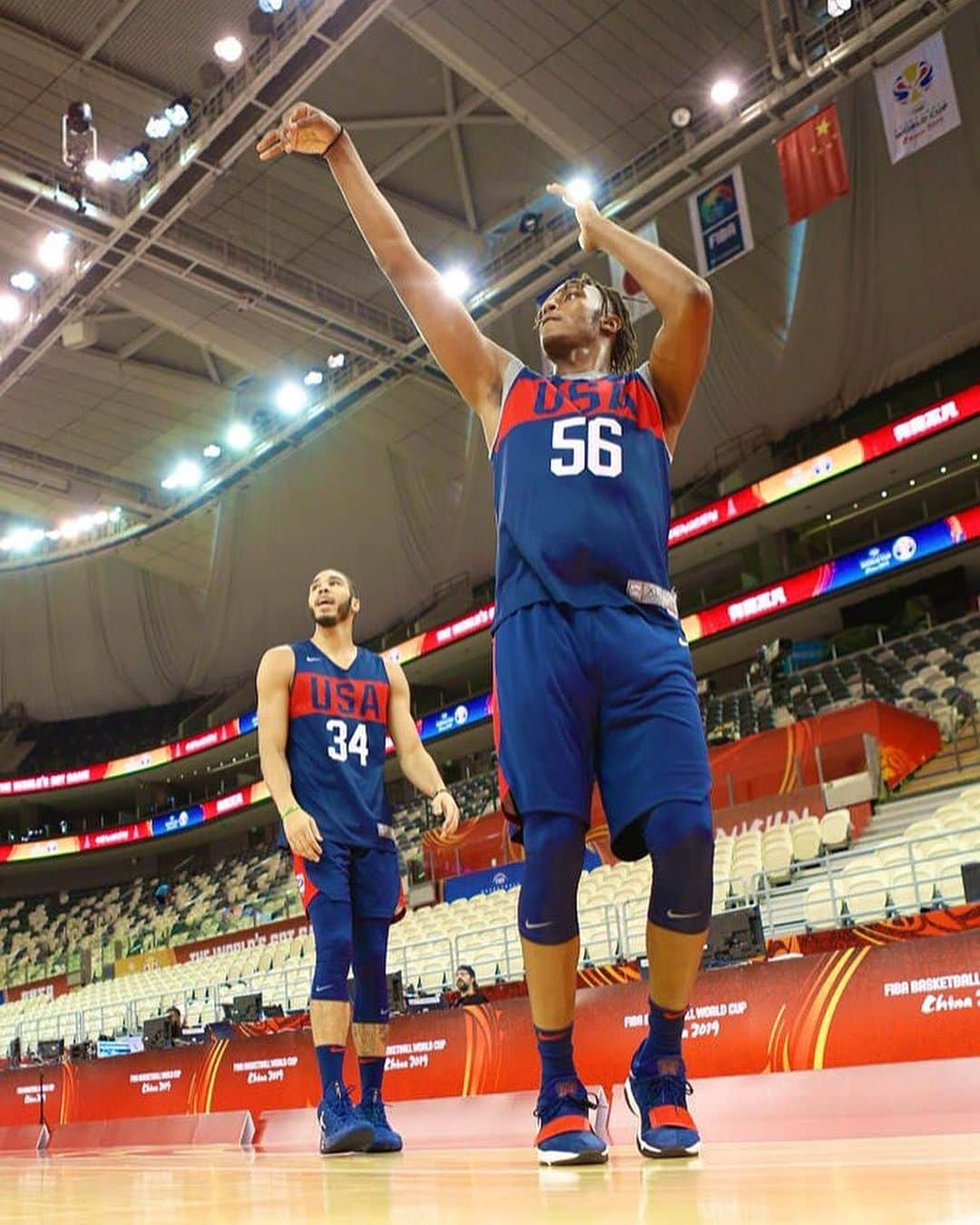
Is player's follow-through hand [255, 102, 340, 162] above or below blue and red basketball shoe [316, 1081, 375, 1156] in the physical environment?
above

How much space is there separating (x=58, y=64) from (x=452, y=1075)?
16.1 metres

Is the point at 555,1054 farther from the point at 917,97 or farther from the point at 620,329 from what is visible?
the point at 917,97

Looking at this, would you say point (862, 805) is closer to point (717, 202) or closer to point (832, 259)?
point (717, 202)

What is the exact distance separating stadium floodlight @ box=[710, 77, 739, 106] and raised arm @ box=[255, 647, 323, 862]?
572 inches

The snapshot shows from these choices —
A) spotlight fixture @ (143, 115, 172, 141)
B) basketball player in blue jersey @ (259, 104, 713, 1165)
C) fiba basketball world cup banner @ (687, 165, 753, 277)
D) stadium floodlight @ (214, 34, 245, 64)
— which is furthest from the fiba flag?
basketball player in blue jersey @ (259, 104, 713, 1165)

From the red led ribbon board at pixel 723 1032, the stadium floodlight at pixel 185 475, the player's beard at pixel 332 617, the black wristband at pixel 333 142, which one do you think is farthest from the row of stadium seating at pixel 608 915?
the stadium floodlight at pixel 185 475

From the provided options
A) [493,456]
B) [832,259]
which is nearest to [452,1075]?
[493,456]

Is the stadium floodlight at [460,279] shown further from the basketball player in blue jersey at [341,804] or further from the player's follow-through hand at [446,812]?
the player's follow-through hand at [446,812]

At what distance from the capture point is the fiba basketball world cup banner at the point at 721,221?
→ 1691 centimetres

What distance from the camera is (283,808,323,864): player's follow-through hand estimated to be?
399 cm

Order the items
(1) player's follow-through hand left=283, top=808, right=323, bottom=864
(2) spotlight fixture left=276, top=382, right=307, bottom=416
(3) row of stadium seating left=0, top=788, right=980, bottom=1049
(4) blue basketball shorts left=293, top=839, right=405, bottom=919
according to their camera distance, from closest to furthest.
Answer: (1) player's follow-through hand left=283, top=808, right=323, bottom=864, (4) blue basketball shorts left=293, top=839, right=405, bottom=919, (3) row of stadium seating left=0, top=788, right=980, bottom=1049, (2) spotlight fixture left=276, top=382, right=307, bottom=416

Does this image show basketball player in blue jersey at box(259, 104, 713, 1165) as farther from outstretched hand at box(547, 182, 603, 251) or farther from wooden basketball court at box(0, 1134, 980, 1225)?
wooden basketball court at box(0, 1134, 980, 1225)

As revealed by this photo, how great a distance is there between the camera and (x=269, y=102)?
1650 cm

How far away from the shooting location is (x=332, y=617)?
4.50 meters
